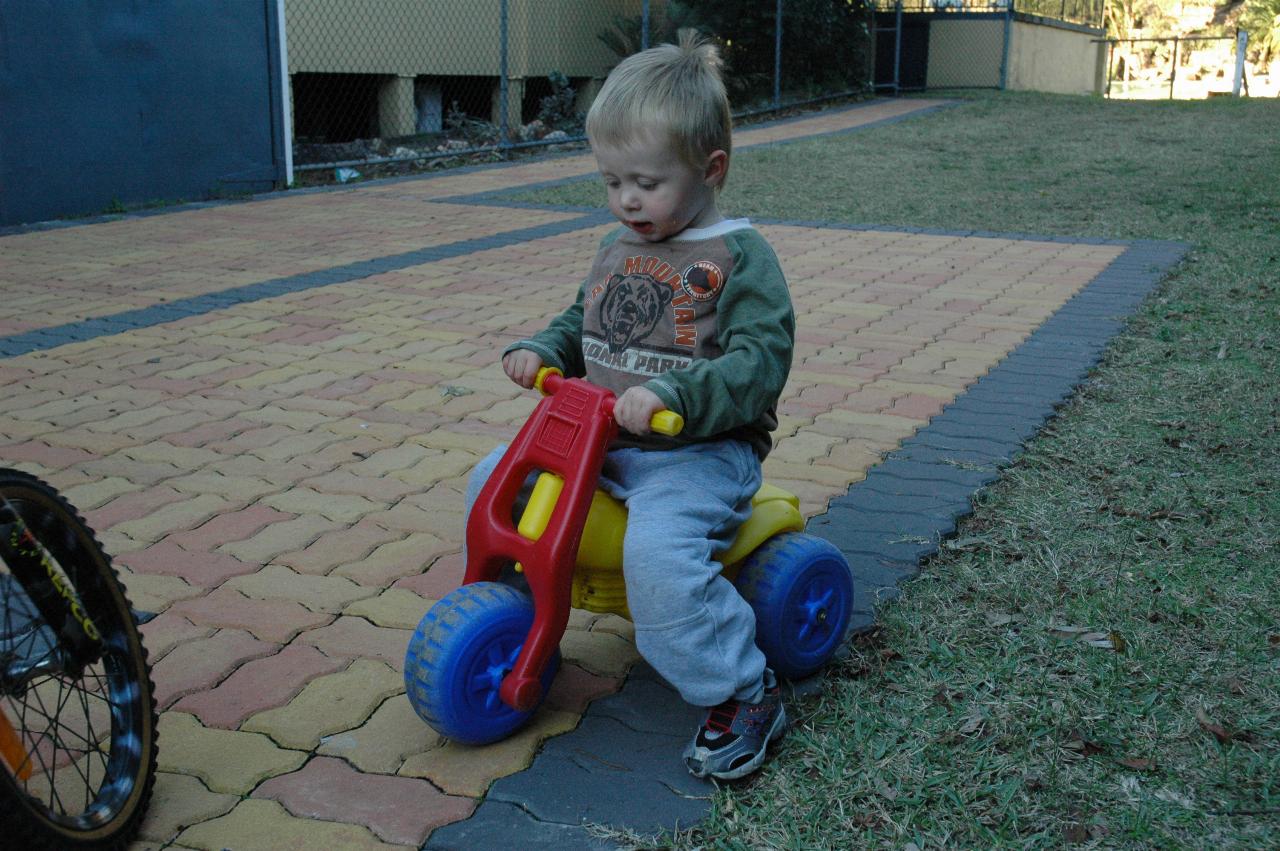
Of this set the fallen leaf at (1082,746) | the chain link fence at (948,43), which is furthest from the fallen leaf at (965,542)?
the chain link fence at (948,43)

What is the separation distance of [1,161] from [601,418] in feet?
Answer: 26.6

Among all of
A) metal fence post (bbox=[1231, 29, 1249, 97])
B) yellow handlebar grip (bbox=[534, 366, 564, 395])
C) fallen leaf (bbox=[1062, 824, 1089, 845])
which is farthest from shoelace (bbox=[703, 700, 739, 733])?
metal fence post (bbox=[1231, 29, 1249, 97])

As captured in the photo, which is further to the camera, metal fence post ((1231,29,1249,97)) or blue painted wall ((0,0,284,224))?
metal fence post ((1231,29,1249,97))

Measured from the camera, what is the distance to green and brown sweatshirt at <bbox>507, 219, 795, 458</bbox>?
229cm

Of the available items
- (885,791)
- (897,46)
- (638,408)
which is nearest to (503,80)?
(897,46)

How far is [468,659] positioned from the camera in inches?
87.9

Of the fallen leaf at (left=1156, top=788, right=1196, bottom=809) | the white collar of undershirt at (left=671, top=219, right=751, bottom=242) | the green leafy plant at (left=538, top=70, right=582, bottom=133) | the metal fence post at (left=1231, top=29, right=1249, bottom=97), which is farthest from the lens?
the metal fence post at (left=1231, top=29, right=1249, bottom=97)

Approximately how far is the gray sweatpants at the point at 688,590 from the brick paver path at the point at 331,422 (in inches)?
14.5

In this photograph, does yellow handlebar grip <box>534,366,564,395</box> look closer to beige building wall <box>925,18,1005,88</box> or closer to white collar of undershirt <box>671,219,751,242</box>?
white collar of undershirt <box>671,219,751,242</box>

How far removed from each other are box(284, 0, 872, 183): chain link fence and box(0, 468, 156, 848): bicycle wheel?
996 cm

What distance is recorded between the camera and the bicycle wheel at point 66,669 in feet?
6.32

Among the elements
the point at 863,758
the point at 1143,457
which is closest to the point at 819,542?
the point at 863,758

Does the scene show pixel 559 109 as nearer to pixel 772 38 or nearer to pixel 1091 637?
pixel 772 38

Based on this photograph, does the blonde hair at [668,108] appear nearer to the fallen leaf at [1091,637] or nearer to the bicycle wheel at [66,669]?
the bicycle wheel at [66,669]
